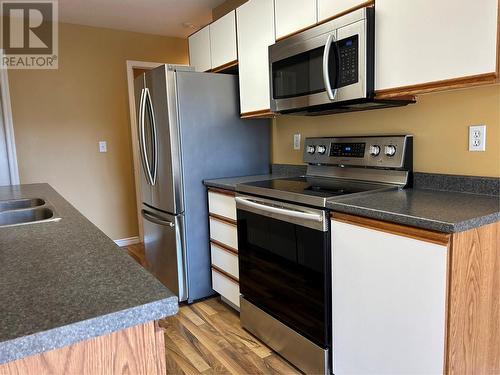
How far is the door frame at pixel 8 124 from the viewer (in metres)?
3.35

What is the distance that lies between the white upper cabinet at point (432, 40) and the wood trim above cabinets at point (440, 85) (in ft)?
0.05

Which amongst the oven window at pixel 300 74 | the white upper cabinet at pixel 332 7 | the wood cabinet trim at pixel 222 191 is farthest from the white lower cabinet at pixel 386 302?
the white upper cabinet at pixel 332 7

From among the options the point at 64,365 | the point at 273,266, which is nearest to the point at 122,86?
the point at 273,266

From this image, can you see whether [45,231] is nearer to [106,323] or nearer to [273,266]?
[106,323]

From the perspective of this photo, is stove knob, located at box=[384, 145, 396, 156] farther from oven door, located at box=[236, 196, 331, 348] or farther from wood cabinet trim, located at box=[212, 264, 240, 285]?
wood cabinet trim, located at box=[212, 264, 240, 285]

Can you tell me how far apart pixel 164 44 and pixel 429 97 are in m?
3.25

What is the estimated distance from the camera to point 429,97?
5.71 ft

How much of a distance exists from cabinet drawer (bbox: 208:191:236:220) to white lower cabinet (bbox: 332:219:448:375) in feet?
2.96

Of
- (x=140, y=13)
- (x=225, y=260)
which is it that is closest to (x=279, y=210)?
(x=225, y=260)

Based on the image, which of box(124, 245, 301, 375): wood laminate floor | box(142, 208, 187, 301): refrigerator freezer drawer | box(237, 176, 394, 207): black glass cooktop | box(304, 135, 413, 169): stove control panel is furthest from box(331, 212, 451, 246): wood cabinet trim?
box(142, 208, 187, 301): refrigerator freezer drawer

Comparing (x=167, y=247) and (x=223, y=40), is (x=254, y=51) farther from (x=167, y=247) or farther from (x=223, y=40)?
(x=167, y=247)

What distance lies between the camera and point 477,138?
Result: 1.57 meters

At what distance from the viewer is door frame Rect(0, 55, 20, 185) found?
335 centimetres

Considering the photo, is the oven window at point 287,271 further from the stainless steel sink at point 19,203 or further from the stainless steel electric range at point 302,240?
the stainless steel sink at point 19,203
